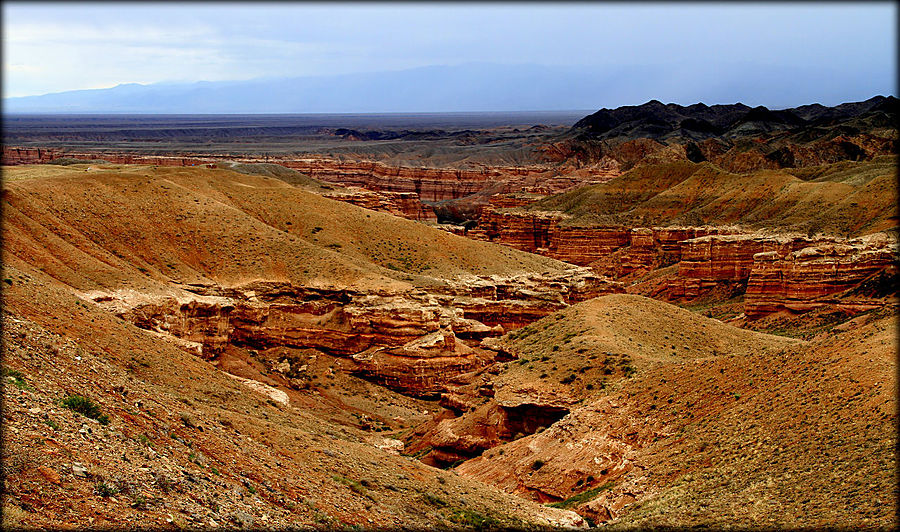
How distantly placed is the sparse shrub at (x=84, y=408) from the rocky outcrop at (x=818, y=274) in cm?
4176

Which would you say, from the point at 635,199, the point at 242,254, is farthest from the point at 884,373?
the point at 635,199

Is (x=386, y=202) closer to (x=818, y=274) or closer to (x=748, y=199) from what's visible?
(x=748, y=199)

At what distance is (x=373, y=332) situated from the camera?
121 feet

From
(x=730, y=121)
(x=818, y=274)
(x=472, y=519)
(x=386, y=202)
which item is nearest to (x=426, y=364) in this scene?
(x=472, y=519)

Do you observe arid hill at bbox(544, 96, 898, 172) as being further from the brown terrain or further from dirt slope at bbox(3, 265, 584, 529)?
dirt slope at bbox(3, 265, 584, 529)

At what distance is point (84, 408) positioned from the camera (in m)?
13.2

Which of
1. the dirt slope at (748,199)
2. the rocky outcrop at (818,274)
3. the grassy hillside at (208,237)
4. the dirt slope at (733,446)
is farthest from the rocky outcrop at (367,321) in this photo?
the dirt slope at (748,199)

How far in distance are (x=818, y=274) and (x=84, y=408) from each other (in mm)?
43361

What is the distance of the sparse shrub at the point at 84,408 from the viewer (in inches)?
514

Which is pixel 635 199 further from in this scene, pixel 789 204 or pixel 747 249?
pixel 747 249

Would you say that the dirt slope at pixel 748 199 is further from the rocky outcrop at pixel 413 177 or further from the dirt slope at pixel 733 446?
the rocky outcrop at pixel 413 177

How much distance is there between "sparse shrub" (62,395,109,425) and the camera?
42.8 ft

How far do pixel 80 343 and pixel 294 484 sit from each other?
824 cm

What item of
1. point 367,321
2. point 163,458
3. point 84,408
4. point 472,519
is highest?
point 84,408
